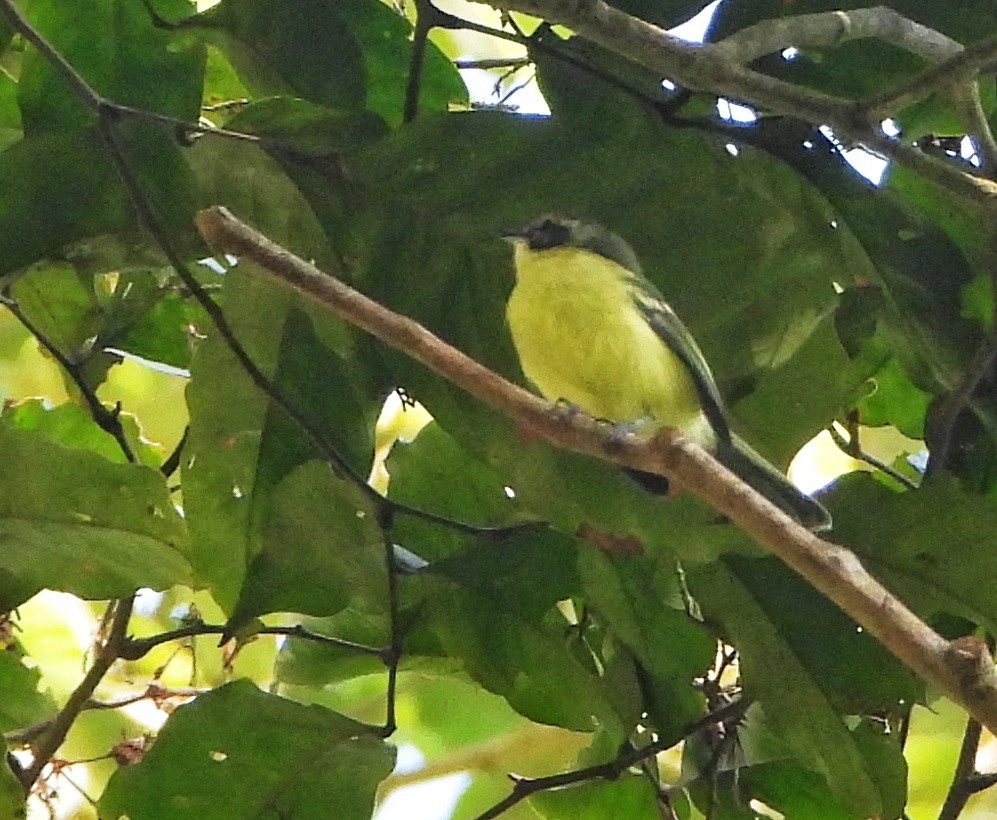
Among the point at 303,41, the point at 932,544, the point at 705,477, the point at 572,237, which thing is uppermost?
the point at 303,41

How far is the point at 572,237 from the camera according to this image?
940 millimetres

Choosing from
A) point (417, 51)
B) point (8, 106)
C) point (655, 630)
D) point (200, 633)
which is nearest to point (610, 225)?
point (417, 51)

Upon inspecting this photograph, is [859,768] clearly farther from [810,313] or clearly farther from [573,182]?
[573,182]

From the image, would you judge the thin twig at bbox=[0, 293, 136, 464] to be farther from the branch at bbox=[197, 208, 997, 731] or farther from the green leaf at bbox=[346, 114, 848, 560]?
the branch at bbox=[197, 208, 997, 731]

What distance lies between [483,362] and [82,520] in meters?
0.29

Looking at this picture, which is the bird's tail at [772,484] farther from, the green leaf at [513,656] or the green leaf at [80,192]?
the green leaf at [80,192]

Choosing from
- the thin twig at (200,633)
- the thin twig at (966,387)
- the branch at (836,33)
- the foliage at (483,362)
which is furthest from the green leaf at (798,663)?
the branch at (836,33)

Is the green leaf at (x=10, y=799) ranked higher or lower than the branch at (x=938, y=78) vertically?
lower

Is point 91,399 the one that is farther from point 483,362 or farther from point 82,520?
point 483,362

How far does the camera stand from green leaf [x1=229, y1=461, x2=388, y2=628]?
0.88 m

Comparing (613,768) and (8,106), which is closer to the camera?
(613,768)

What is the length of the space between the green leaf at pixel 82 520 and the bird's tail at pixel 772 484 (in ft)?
1.23

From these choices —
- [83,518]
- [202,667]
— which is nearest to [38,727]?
[83,518]

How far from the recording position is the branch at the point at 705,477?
469 millimetres
